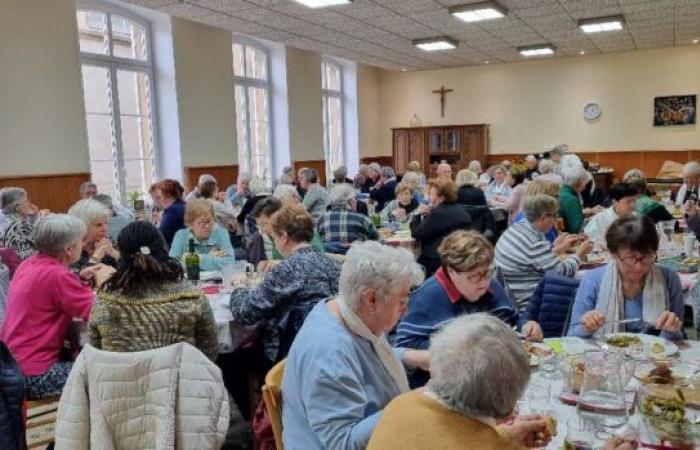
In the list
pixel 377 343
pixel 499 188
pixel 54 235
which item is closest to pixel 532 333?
pixel 377 343

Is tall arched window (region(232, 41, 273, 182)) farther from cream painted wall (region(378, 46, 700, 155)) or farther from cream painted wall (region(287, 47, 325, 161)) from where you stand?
cream painted wall (region(378, 46, 700, 155))

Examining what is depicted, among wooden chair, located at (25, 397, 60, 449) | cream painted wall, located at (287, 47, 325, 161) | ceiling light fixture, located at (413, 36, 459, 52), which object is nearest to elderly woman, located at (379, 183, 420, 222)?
wooden chair, located at (25, 397, 60, 449)

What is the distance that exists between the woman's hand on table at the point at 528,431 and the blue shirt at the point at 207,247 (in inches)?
119

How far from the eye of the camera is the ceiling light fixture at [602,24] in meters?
8.91

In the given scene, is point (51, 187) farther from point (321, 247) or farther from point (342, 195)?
point (321, 247)

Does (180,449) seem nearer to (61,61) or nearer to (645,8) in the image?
(61,61)

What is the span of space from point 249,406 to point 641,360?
7.21 ft

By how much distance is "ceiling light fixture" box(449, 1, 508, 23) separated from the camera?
771cm

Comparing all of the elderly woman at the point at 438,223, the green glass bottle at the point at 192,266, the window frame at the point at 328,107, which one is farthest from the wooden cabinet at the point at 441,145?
the green glass bottle at the point at 192,266

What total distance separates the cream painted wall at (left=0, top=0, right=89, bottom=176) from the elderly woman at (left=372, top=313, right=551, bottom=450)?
720 cm

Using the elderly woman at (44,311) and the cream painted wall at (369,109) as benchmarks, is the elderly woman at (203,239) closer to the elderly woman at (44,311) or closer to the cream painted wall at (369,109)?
the elderly woman at (44,311)

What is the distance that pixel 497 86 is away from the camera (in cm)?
1451

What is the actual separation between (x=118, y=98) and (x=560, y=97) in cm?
1010

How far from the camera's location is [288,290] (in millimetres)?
2713
